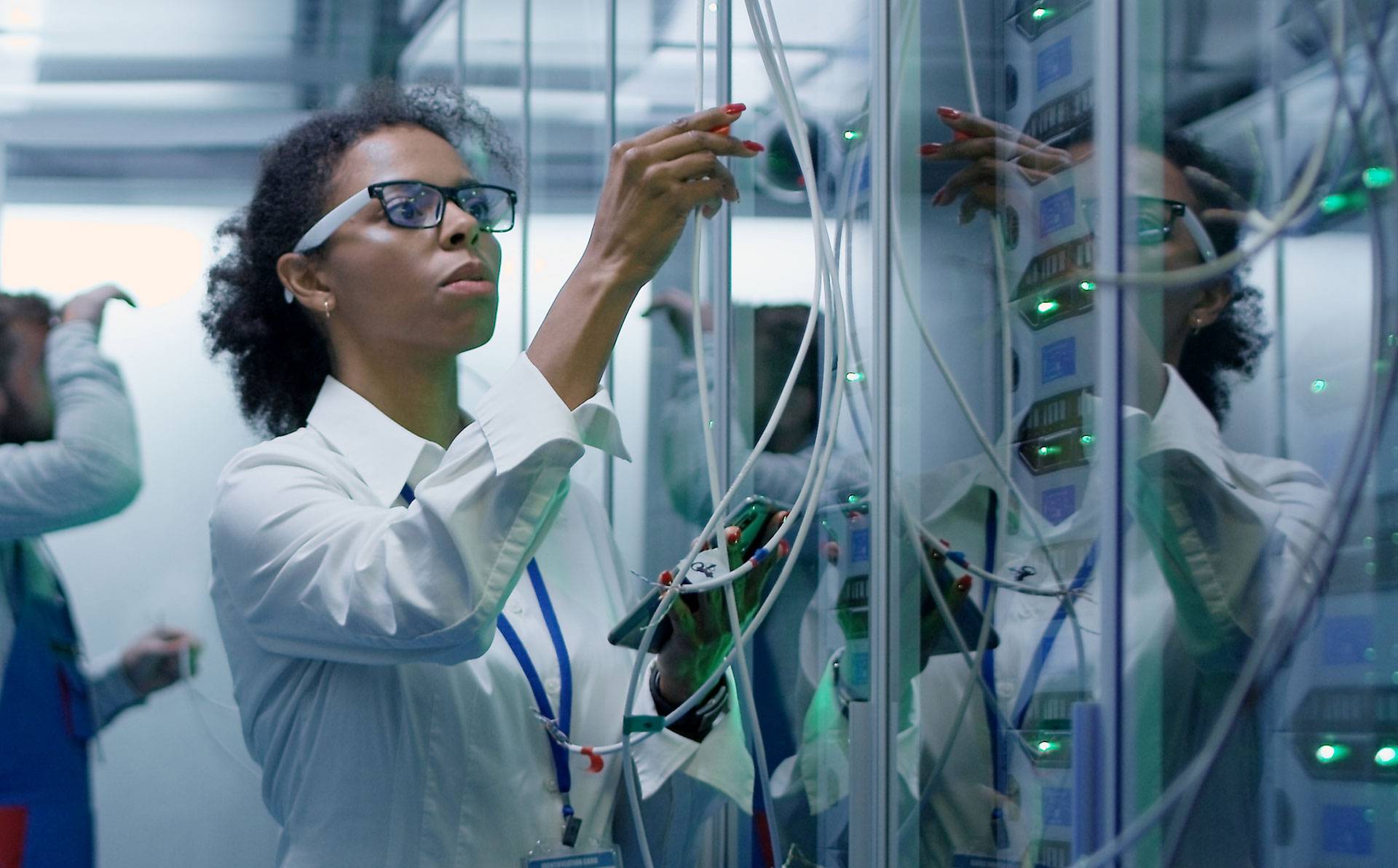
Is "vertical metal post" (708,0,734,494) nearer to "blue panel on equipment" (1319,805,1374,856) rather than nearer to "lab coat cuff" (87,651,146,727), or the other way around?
"blue panel on equipment" (1319,805,1374,856)

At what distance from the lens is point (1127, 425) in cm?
66

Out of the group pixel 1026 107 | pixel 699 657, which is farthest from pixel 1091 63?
pixel 699 657

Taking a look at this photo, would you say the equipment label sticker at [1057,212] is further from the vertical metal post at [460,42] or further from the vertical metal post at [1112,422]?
the vertical metal post at [460,42]

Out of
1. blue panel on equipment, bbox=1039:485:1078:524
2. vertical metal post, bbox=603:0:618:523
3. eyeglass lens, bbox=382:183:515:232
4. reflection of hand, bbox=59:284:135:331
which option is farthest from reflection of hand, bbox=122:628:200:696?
blue panel on equipment, bbox=1039:485:1078:524

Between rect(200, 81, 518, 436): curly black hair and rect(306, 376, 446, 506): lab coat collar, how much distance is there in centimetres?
20

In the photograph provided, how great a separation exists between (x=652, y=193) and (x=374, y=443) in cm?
46

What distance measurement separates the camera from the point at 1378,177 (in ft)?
1.80

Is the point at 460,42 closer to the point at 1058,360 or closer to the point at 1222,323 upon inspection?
the point at 1058,360

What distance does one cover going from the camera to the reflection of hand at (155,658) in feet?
8.11

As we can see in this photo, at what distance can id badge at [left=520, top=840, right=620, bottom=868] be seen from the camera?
1.17 meters

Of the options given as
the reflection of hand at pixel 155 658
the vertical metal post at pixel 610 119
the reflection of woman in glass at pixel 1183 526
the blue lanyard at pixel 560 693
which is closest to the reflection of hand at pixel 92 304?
the reflection of hand at pixel 155 658

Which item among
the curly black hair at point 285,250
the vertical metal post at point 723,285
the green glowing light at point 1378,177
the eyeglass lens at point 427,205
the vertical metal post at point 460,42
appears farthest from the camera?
the vertical metal post at point 460,42

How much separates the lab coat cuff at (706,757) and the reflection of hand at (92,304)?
5.67 ft

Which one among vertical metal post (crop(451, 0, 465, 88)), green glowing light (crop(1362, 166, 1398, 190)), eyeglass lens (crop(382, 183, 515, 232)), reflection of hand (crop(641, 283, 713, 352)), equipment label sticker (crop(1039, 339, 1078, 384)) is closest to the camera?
green glowing light (crop(1362, 166, 1398, 190))
